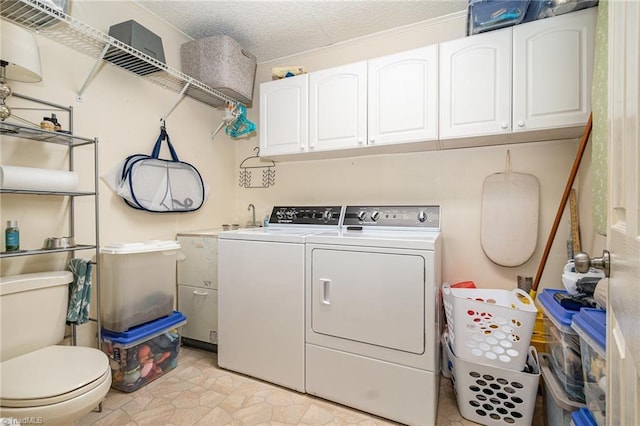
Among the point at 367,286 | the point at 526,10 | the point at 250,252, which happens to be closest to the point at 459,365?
the point at 367,286

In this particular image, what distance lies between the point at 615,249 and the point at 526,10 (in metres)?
1.70

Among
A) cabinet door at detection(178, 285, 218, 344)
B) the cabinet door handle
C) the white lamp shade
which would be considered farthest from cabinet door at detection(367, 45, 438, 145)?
the white lamp shade

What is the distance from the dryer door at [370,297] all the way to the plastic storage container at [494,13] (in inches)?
57.5

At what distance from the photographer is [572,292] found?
139 centimetres

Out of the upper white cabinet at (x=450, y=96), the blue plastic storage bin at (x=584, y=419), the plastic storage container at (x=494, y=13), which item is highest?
the plastic storage container at (x=494, y=13)

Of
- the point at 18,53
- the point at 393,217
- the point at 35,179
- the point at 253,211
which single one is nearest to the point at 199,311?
the point at 253,211

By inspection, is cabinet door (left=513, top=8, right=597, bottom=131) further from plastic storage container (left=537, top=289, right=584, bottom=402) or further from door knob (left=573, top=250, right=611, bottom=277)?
door knob (left=573, top=250, right=611, bottom=277)

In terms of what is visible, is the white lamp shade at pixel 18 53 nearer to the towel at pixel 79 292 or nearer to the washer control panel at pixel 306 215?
the towel at pixel 79 292

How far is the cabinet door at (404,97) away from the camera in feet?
6.24

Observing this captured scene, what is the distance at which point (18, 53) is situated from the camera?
4.50ft

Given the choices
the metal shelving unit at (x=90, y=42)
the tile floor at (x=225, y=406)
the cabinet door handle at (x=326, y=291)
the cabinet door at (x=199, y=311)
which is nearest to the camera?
the metal shelving unit at (x=90, y=42)

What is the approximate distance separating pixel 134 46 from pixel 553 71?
246 cm

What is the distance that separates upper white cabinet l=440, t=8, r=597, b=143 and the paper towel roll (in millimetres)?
2182

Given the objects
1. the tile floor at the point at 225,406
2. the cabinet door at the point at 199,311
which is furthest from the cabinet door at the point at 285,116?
the tile floor at the point at 225,406
